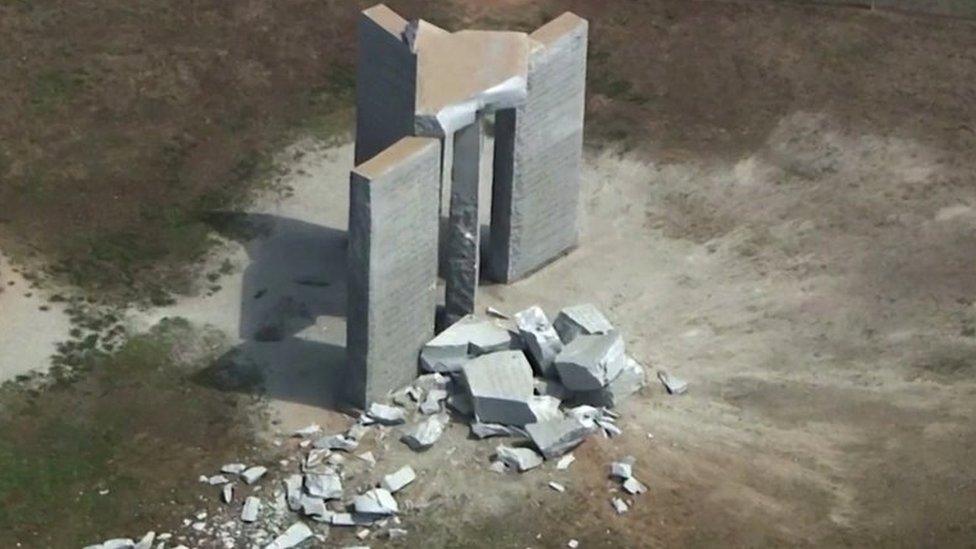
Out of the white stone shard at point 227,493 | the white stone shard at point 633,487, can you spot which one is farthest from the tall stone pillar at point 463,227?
the white stone shard at point 227,493

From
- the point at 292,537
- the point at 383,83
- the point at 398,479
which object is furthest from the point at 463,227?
the point at 292,537

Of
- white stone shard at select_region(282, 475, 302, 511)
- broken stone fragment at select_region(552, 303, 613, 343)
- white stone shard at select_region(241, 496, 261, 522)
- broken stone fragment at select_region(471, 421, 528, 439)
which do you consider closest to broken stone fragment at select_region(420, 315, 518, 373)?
broken stone fragment at select_region(552, 303, 613, 343)

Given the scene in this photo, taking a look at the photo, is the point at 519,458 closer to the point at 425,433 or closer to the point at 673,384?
the point at 425,433

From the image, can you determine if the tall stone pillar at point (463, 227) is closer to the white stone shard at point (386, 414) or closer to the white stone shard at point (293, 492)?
the white stone shard at point (386, 414)

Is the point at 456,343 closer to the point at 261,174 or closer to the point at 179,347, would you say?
the point at 179,347

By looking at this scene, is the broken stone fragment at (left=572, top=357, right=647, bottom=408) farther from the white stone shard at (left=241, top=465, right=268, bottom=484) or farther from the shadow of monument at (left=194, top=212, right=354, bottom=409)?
the white stone shard at (left=241, top=465, right=268, bottom=484)

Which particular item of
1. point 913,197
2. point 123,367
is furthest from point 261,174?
point 913,197

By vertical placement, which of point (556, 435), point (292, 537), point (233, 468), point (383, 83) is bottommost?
point (292, 537)
